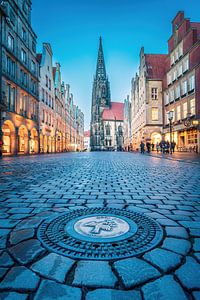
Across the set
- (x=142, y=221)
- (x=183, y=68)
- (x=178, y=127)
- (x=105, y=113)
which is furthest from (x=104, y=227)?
(x=105, y=113)

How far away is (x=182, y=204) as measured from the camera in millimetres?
3320

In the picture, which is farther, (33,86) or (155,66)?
(155,66)

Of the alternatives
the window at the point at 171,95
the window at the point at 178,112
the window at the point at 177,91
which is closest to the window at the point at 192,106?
the window at the point at 178,112

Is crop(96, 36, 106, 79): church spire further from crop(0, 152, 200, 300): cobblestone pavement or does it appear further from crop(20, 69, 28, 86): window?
crop(0, 152, 200, 300): cobblestone pavement

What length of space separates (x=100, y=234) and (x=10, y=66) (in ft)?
79.3

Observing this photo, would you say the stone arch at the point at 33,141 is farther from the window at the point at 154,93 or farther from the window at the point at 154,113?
the window at the point at 154,93

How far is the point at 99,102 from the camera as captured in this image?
91.8 m

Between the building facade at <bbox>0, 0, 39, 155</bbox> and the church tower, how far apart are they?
60.2 meters

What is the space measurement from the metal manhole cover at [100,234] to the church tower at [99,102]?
85.0 meters

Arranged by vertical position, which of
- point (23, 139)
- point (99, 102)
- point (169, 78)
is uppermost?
point (99, 102)

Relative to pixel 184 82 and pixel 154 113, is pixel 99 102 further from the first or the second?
pixel 184 82

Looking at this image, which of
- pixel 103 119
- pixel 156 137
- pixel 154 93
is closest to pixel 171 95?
pixel 154 93

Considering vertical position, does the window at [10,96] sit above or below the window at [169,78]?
below

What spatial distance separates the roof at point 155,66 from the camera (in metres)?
37.7
